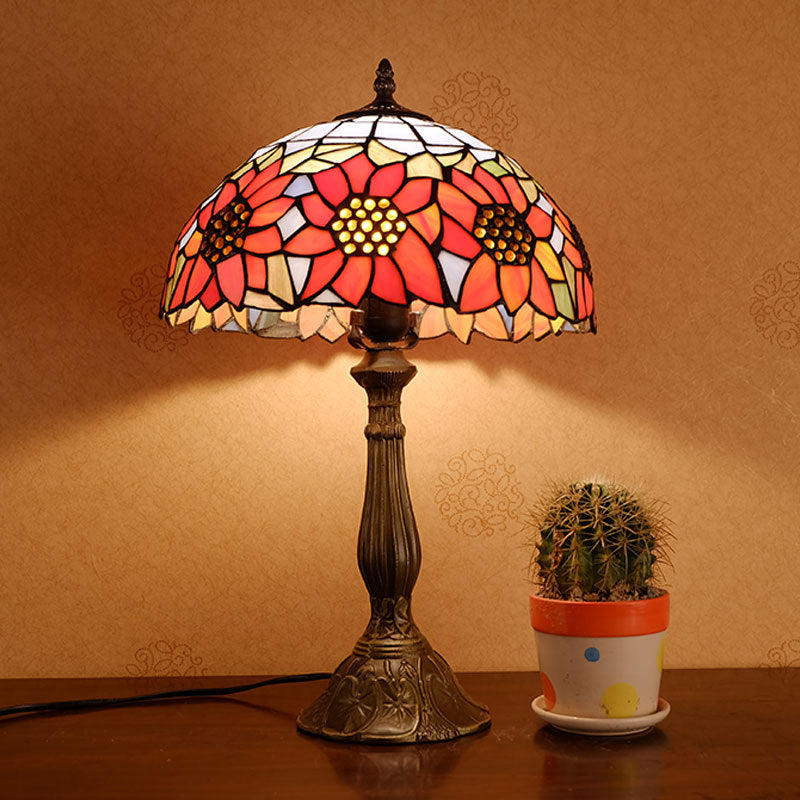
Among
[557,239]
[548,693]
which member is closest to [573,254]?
[557,239]

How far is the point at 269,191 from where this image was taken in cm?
85

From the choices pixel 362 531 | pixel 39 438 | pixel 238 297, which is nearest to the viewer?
pixel 238 297

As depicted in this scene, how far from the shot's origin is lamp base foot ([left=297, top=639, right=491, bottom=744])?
2.94 ft

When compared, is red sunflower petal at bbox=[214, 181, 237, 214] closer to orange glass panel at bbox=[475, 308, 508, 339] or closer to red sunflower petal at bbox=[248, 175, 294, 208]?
red sunflower petal at bbox=[248, 175, 294, 208]

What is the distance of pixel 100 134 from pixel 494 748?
0.88 metres

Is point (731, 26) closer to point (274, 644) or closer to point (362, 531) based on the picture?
point (362, 531)

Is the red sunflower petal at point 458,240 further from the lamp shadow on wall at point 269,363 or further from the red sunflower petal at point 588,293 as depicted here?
the lamp shadow on wall at point 269,363

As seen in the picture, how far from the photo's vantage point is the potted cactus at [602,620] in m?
0.92

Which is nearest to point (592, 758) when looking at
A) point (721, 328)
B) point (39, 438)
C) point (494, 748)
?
point (494, 748)

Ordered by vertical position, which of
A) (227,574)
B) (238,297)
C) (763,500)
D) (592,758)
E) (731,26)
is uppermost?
(731,26)

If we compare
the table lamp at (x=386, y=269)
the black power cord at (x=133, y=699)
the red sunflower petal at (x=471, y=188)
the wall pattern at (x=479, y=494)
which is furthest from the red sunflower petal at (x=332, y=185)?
the black power cord at (x=133, y=699)

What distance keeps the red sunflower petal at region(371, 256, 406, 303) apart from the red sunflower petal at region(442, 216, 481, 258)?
0.05m

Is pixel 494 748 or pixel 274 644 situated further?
pixel 274 644

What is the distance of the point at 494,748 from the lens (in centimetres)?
89
